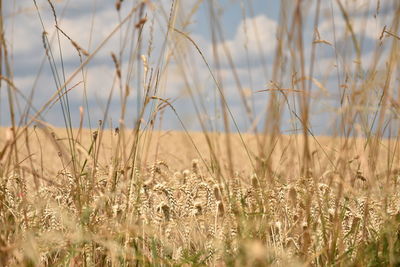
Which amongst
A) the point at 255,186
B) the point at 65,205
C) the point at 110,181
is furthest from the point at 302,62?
the point at 65,205

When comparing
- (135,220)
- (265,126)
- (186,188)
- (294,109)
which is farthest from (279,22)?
(186,188)

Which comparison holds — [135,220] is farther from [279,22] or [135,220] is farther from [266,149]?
[279,22]

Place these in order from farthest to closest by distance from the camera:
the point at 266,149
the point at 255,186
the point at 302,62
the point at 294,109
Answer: the point at 294,109 < the point at 255,186 < the point at 266,149 < the point at 302,62

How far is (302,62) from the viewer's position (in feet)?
4.03

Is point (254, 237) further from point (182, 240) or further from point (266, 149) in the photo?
point (182, 240)

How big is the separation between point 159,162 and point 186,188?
14 cm

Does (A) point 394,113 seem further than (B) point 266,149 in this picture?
Yes

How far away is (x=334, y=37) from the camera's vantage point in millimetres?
1689

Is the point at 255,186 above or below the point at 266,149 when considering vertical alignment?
below

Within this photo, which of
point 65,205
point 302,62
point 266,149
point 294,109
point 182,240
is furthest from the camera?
point 65,205

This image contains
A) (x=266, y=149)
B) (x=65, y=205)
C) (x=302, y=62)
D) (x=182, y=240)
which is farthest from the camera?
(x=65, y=205)

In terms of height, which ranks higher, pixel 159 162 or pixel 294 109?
pixel 294 109

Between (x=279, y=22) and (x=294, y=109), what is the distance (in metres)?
0.43

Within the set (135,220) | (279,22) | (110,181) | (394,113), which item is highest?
(279,22)
